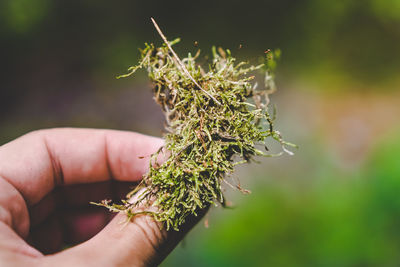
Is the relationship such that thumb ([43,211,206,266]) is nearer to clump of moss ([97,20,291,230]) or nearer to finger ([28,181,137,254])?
clump of moss ([97,20,291,230])

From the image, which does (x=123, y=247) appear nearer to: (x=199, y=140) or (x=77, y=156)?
(x=199, y=140)

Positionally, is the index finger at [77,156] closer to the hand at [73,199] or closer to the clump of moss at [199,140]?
the hand at [73,199]

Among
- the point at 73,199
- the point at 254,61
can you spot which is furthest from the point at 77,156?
the point at 254,61

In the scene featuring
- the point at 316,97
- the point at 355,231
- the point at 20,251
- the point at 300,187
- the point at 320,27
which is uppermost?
the point at 320,27

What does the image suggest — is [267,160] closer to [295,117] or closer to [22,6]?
[295,117]

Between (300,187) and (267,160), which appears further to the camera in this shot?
(267,160)

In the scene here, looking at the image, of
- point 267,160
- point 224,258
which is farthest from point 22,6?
point 224,258

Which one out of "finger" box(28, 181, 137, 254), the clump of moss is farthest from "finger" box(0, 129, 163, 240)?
the clump of moss
